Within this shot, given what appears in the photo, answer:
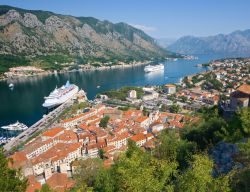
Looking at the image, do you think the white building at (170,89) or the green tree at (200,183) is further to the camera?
the white building at (170,89)

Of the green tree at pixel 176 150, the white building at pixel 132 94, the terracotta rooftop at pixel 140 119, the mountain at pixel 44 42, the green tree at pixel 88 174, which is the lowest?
the terracotta rooftop at pixel 140 119

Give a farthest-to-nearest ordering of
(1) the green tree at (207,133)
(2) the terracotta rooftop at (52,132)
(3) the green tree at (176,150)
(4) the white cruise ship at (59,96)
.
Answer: (4) the white cruise ship at (59,96)
(2) the terracotta rooftop at (52,132)
(1) the green tree at (207,133)
(3) the green tree at (176,150)

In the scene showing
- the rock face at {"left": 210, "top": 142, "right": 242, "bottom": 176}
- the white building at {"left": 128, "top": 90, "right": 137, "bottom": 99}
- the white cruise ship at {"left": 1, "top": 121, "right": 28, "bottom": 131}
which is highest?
the rock face at {"left": 210, "top": 142, "right": 242, "bottom": 176}

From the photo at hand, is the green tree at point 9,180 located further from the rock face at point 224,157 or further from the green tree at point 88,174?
the rock face at point 224,157

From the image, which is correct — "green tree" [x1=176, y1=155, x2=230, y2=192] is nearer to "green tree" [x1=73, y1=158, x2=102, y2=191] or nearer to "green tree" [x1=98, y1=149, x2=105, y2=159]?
"green tree" [x1=73, y1=158, x2=102, y2=191]

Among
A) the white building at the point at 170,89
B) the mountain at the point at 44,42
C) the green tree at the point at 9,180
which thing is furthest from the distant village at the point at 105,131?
the mountain at the point at 44,42

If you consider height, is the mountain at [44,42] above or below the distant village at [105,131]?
above

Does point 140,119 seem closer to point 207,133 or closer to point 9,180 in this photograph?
point 207,133

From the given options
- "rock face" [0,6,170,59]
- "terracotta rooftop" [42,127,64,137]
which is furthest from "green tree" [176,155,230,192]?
"rock face" [0,6,170,59]
